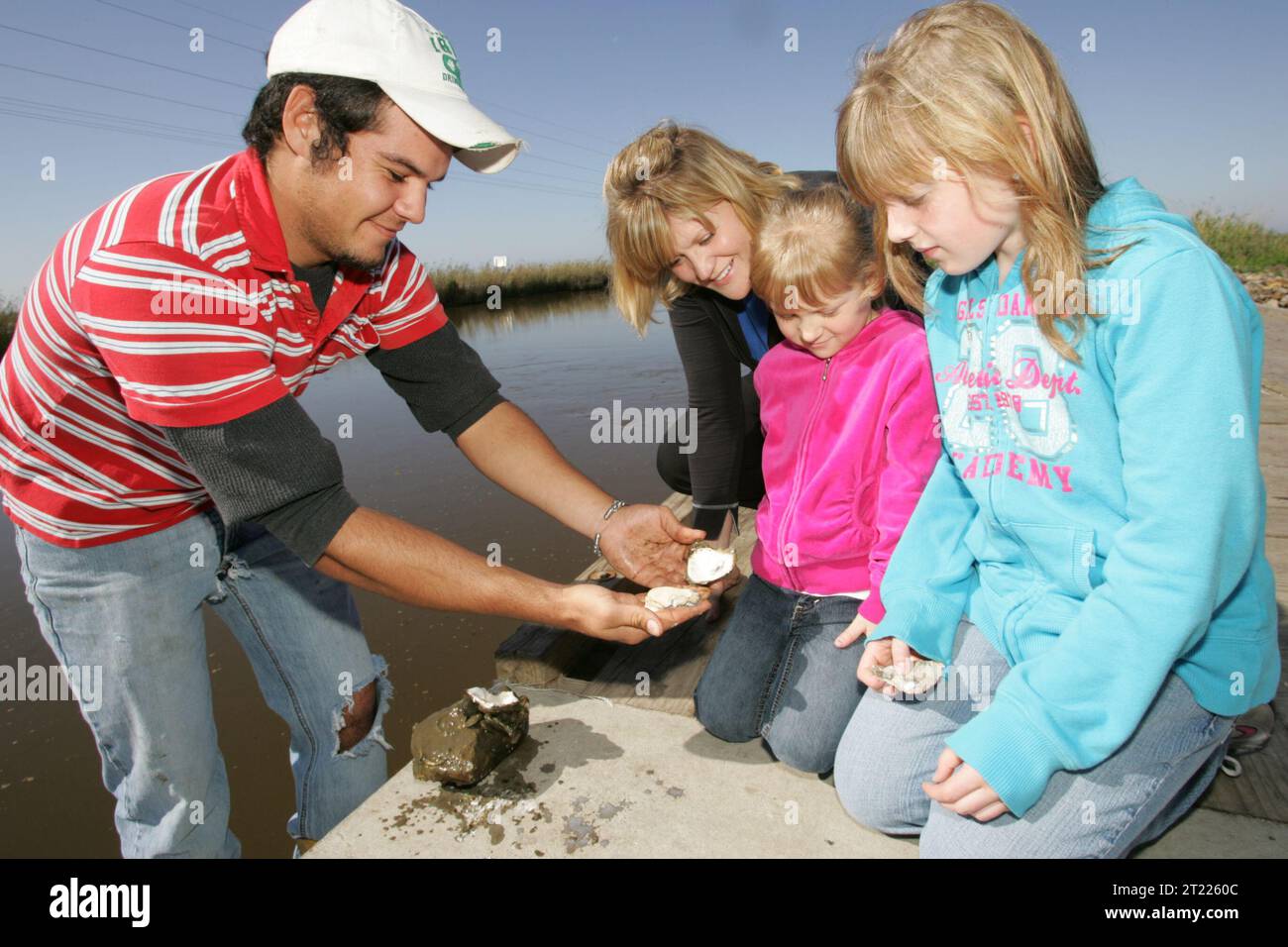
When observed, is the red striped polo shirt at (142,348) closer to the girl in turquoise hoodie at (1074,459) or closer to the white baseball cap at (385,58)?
the white baseball cap at (385,58)

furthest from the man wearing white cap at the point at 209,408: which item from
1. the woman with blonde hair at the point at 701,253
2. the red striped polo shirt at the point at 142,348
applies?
the woman with blonde hair at the point at 701,253

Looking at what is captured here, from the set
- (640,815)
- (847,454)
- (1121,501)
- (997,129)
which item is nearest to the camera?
(997,129)

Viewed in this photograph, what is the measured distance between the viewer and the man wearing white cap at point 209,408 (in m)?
1.72

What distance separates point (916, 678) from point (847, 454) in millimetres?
680

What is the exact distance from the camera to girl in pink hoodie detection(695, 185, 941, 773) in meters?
2.21

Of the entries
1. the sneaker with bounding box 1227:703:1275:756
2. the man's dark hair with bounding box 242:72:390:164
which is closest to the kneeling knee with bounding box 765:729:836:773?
the sneaker with bounding box 1227:703:1275:756

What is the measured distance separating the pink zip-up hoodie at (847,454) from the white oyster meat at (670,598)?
0.36 metres

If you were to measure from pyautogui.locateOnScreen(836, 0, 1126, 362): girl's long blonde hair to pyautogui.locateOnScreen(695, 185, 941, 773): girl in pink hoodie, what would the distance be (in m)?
0.56

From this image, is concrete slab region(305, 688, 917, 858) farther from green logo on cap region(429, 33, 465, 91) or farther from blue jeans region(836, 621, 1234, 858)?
green logo on cap region(429, 33, 465, 91)

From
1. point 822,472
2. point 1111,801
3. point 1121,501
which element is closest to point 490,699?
point 822,472

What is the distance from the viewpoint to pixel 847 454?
7.59 ft

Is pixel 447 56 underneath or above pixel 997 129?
above

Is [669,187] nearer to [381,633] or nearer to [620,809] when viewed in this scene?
[620,809]
